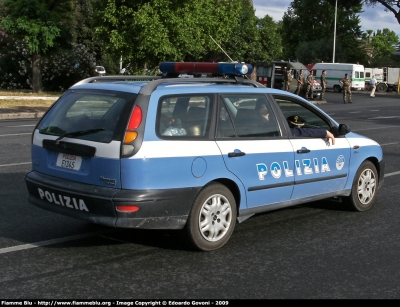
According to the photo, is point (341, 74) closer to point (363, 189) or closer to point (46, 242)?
point (363, 189)

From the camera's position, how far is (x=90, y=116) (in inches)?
223

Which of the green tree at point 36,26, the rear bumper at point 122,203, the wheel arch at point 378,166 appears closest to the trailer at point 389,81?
the green tree at point 36,26

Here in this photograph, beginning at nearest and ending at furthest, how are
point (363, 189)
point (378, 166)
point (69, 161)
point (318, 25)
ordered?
point (69, 161) → point (363, 189) → point (378, 166) → point (318, 25)

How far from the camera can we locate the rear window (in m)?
5.38

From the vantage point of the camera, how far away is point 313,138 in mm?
6812

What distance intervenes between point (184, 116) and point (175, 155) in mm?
457

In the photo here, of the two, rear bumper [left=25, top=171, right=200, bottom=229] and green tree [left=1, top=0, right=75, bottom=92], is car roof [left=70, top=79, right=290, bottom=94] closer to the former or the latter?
rear bumper [left=25, top=171, right=200, bottom=229]

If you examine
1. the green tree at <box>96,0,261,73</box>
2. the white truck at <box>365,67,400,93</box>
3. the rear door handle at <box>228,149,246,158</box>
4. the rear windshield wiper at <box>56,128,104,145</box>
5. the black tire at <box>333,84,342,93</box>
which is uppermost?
the green tree at <box>96,0,261,73</box>

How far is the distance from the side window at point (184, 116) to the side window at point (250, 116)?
0.60 feet

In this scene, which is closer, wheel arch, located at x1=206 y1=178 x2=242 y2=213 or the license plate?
the license plate

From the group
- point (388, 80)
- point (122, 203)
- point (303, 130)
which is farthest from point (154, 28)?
point (388, 80)

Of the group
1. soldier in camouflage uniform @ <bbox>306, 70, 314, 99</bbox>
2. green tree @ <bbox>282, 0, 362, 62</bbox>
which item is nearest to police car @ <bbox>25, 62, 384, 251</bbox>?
soldier in camouflage uniform @ <bbox>306, 70, 314, 99</bbox>

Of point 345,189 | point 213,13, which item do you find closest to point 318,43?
point 213,13

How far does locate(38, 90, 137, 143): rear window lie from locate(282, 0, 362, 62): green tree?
78.9m
